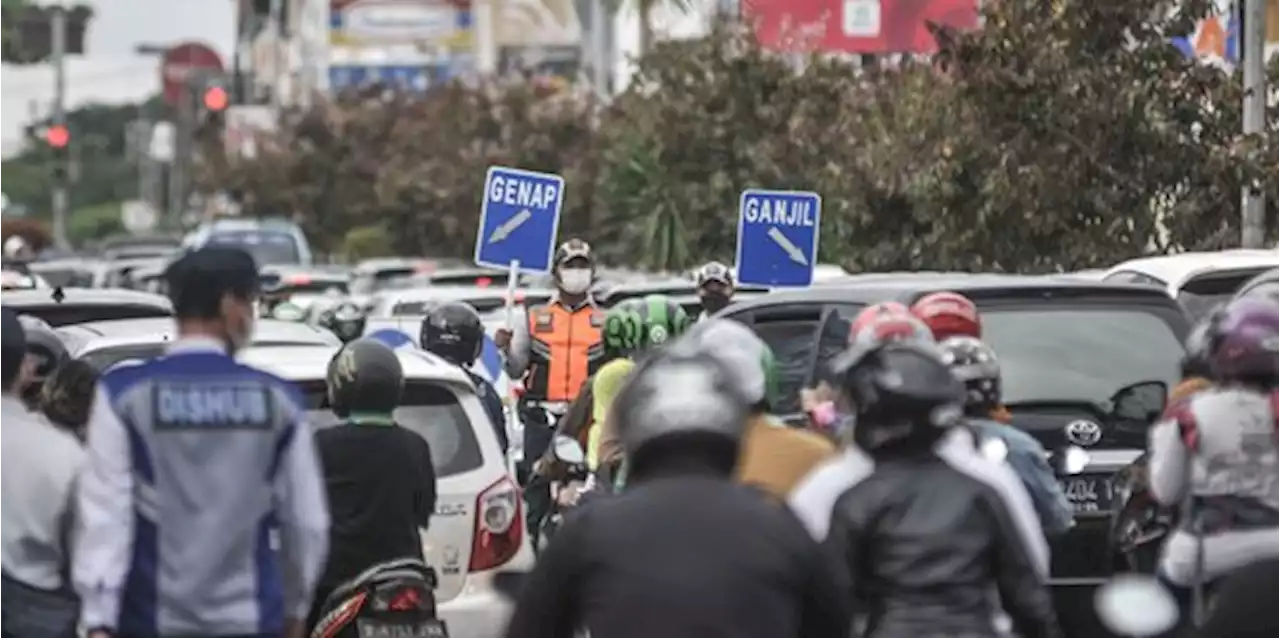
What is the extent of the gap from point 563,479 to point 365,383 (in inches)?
106

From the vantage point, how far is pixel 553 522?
46.4 ft

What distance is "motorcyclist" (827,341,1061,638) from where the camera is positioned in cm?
753

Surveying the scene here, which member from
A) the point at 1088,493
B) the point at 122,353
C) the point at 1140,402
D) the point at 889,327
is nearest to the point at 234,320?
the point at 889,327

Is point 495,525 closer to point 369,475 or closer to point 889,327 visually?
point 369,475

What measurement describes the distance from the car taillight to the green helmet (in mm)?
1796

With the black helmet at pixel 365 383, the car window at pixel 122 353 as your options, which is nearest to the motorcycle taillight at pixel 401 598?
the black helmet at pixel 365 383

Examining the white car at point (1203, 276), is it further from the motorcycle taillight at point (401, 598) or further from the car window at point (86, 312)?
the motorcycle taillight at point (401, 598)

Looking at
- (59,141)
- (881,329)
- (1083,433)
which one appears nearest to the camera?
(881,329)

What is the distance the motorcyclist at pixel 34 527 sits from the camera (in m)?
9.40

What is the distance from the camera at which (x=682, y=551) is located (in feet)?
20.7

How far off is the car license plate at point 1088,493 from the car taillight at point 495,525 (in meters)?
2.03

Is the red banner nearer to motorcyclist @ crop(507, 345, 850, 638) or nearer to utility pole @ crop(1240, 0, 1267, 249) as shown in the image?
utility pole @ crop(1240, 0, 1267, 249)

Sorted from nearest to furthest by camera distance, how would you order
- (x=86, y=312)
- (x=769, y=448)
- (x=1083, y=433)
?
(x=769, y=448), (x=1083, y=433), (x=86, y=312)

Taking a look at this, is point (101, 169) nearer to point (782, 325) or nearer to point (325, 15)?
point (325, 15)
